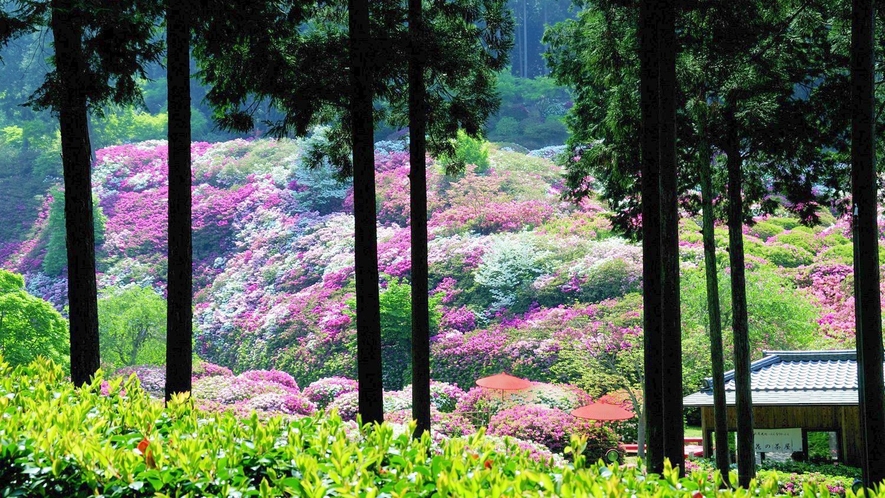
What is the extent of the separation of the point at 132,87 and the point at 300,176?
27485mm

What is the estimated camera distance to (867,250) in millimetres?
7176

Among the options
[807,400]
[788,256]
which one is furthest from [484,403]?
[788,256]

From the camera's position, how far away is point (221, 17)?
7.98 meters

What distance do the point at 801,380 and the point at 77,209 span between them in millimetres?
13420

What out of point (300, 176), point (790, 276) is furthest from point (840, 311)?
point (300, 176)

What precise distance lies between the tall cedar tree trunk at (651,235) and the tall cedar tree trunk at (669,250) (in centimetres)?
12

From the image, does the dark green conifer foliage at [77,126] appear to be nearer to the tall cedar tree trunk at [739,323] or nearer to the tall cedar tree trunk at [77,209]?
the tall cedar tree trunk at [77,209]

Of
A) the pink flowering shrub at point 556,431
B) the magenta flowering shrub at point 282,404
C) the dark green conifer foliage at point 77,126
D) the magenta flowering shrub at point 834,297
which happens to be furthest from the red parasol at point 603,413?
the dark green conifer foliage at point 77,126

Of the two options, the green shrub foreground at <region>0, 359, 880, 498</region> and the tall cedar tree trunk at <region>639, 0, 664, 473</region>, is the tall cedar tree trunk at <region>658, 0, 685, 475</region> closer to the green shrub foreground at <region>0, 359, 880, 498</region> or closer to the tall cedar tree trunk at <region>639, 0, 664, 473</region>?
the tall cedar tree trunk at <region>639, 0, 664, 473</region>

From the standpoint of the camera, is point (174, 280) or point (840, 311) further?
point (840, 311)

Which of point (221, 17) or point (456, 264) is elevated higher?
point (221, 17)

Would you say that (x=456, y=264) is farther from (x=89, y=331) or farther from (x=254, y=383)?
(x=89, y=331)

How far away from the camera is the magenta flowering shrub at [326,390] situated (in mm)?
19234

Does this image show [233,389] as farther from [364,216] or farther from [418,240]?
[364,216]
